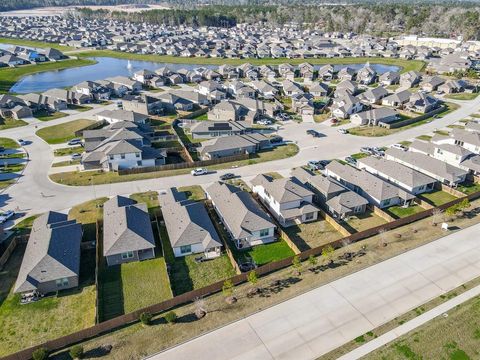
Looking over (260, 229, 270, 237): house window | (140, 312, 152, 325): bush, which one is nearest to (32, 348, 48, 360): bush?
(140, 312, 152, 325): bush

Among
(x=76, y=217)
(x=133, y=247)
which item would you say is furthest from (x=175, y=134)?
(x=133, y=247)

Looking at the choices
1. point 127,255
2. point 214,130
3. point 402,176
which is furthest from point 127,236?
point 402,176

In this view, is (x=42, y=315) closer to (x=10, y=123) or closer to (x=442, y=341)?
(x=442, y=341)

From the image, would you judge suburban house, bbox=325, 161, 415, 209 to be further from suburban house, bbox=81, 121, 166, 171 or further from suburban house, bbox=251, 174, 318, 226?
suburban house, bbox=81, 121, 166, 171

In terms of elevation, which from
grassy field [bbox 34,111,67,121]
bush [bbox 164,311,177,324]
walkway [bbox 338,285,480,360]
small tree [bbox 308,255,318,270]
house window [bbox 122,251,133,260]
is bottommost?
walkway [bbox 338,285,480,360]

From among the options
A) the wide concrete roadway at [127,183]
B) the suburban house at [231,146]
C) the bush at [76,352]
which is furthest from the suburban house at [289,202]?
the bush at [76,352]

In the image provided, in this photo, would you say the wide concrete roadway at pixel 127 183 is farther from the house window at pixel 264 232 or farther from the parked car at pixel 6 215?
the house window at pixel 264 232

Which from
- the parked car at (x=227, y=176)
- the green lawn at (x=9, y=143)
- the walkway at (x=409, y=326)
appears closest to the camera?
the walkway at (x=409, y=326)
